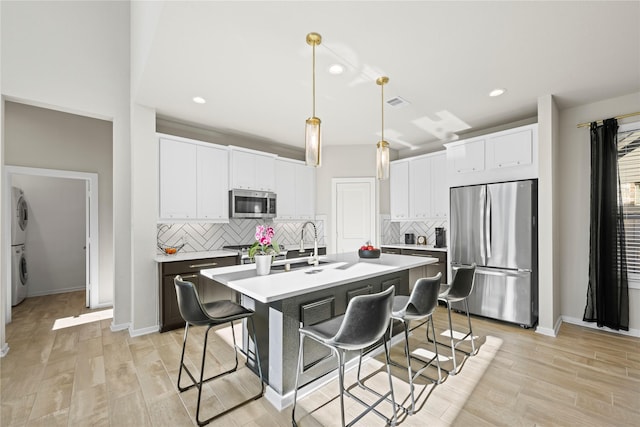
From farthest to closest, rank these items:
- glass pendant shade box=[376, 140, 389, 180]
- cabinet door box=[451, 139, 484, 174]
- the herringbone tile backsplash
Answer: the herringbone tile backsplash < cabinet door box=[451, 139, 484, 174] < glass pendant shade box=[376, 140, 389, 180]

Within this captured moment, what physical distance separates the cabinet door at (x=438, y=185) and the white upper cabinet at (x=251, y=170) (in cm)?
273

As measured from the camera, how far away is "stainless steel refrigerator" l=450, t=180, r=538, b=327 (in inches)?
138

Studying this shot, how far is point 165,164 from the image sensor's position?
377 cm

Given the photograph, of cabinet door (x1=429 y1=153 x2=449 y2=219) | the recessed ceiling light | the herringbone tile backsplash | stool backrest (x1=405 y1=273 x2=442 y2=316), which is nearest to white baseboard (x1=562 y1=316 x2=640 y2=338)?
cabinet door (x1=429 y1=153 x2=449 y2=219)

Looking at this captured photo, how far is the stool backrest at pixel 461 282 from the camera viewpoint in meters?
2.68

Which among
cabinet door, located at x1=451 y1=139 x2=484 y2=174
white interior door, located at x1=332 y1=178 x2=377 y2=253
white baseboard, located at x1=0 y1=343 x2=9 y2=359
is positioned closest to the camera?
white baseboard, located at x1=0 y1=343 x2=9 y2=359

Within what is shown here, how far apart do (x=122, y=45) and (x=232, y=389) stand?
4233 millimetres

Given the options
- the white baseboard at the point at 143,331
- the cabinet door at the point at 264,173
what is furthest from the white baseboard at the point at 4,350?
the cabinet door at the point at 264,173

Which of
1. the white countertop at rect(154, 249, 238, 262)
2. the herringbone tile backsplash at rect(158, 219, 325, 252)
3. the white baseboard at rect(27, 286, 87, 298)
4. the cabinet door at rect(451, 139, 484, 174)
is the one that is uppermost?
the cabinet door at rect(451, 139, 484, 174)

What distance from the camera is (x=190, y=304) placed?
6.50 ft

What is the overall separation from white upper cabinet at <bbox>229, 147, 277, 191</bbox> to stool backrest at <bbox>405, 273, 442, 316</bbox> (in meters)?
3.17

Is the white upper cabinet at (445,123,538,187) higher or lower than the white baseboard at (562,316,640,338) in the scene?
higher

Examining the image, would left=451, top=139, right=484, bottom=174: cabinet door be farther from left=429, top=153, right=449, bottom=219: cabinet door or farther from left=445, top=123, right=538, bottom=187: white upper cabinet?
left=429, top=153, right=449, bottom=219: cabinet door

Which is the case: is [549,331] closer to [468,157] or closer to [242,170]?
[468,157]
